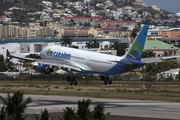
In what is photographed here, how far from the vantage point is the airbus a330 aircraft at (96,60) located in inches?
2315

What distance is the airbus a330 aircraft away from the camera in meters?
58.8

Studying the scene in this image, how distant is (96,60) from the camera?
6266 cm

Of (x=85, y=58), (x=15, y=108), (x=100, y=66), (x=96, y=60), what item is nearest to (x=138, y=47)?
(x=100, y=66)

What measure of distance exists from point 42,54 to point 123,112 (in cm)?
3188

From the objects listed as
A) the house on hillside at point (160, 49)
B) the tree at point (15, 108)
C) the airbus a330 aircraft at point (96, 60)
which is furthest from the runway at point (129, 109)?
the house on hillside at point (160, 49)

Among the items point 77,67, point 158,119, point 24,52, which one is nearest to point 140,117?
point 158,119

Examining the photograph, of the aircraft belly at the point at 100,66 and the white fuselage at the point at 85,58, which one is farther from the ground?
A: the white fuselage at the point at 85,58

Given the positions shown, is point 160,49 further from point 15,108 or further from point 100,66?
point 15,108

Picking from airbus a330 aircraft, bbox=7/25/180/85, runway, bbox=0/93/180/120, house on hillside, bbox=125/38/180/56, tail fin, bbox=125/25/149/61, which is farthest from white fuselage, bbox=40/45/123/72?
house on hillside, bbox=125/38/180/56

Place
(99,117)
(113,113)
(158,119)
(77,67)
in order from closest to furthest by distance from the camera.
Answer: (99,117), (158,119), (113,113), (77,67)

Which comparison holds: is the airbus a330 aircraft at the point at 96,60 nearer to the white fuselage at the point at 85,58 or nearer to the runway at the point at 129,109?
the white fuselage at the point at 85,58

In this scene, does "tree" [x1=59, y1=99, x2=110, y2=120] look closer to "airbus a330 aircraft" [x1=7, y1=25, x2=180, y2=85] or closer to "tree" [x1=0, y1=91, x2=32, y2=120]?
"tree" [x1=0, y1=91, x2=32, y2=120]

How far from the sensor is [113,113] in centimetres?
4456

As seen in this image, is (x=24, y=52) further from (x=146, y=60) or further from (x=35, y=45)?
(x=146, y=60)
